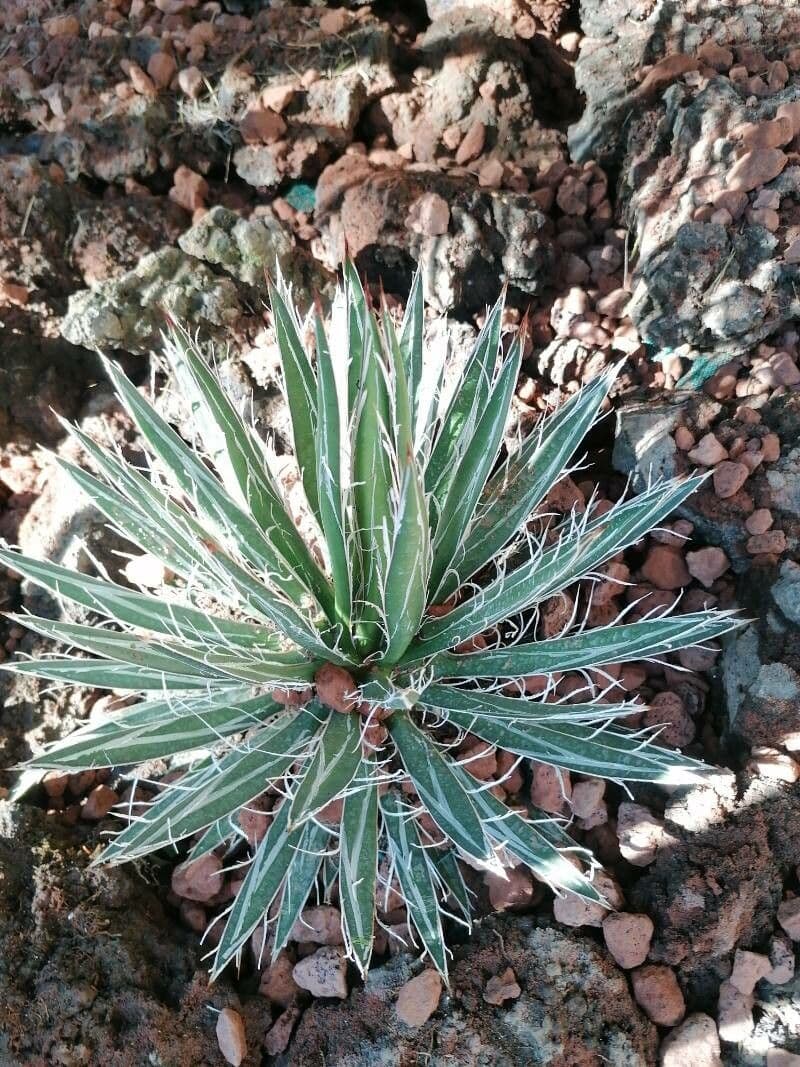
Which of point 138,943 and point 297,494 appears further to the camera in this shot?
point 297,494

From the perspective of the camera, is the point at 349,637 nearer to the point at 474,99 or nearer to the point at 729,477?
the point at 729,477

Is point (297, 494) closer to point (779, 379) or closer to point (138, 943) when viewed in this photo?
point (138, 943)

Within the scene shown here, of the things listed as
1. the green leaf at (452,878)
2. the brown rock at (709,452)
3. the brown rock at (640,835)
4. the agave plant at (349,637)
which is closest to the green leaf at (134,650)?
the agave plant at (349,637)

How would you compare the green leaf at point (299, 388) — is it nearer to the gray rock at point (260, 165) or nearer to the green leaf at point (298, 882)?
the green leaf at point (298, 882)

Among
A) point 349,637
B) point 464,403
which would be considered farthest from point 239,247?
point 349,637

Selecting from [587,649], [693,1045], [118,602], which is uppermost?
[118,602]

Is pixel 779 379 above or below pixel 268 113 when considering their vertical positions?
below

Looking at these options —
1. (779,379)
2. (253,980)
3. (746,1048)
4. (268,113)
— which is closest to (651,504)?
(779,379)
